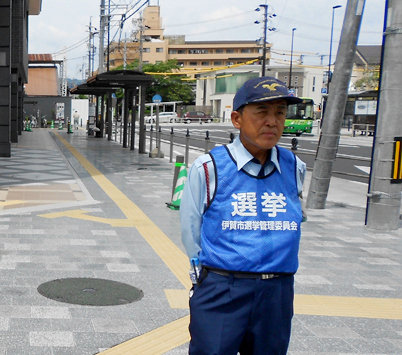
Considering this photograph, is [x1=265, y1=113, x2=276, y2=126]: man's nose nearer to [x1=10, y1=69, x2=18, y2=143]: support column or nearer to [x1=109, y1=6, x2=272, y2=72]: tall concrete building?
[x1=10, y1=69, x2=18, y2=143]: support column

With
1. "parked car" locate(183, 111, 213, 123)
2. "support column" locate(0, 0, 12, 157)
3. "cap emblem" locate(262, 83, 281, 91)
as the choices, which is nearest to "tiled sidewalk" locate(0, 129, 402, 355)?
"cap emblem" locate(262, 83, 281, 91)

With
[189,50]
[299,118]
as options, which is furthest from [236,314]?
[189,50]

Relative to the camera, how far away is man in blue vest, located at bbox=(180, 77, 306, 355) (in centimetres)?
229

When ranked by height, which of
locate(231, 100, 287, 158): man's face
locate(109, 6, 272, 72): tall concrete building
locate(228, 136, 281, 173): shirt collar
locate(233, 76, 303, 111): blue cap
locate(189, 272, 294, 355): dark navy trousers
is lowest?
locate(189, 272, 294, 355): dark navy trousers

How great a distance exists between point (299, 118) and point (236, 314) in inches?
1595

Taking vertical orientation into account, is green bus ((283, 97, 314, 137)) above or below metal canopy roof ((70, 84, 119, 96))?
below

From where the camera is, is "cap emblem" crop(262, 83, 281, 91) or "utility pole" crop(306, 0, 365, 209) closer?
"cap emblem" crop(262, 83, 281, 91)

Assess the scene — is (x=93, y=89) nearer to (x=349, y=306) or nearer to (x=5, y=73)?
(x=5, y=73)

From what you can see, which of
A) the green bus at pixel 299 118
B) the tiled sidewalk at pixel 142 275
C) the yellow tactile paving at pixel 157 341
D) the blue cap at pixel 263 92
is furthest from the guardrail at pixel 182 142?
the green bus at pixel 299 118

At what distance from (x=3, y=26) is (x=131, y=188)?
872cm

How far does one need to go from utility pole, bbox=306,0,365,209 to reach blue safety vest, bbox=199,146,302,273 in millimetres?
7622

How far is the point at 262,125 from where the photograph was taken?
234 centimetres

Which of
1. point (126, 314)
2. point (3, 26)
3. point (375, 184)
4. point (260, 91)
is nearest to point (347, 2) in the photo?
point (375, 184)

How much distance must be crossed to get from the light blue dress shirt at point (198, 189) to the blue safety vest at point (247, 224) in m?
0.03
